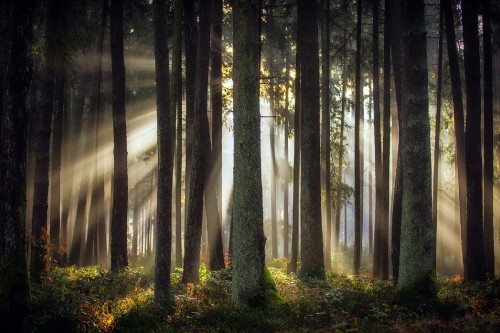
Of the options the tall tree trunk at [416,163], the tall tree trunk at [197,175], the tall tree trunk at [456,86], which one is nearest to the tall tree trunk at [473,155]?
the tall tree trunk at [456,86]

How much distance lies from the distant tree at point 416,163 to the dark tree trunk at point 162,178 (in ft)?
17.8

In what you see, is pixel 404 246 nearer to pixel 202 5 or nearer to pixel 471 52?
pixel 471 52

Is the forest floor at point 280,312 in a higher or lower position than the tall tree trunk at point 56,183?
lower

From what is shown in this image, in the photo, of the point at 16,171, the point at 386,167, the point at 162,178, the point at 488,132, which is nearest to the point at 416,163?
the point at 162,178

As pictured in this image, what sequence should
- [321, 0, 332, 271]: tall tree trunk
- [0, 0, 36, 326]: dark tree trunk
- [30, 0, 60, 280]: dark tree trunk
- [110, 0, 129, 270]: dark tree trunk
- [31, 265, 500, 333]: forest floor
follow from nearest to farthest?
[0, 0, 36, 326]: dark tree trunk
[31, 265, 500, 333]: forest floor
[30, 0, 60, 280]: dark tree trunk
[110, 0, 129, 270]: dark tree trunk
[321, 0, 332, 271]: tall tree trunk

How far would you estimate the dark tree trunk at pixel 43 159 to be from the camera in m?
11.0

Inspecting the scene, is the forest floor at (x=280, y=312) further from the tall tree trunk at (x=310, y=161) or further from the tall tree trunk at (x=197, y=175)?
the tall tree trunk at (x=310, y=161)

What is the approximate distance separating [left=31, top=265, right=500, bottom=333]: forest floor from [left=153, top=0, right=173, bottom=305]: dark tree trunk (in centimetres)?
60

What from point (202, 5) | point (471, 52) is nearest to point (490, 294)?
point (471, 52)

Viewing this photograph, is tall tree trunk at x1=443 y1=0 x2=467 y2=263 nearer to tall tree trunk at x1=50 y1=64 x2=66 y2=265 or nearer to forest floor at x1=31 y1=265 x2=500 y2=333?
forest floor at x1=31 y1=265 x2=500 y2=333

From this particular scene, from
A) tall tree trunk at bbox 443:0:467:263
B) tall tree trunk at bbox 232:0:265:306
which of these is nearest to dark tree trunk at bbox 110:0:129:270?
tall tree trunk at bbox 232:0:265:306

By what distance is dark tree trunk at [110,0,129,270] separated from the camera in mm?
14469

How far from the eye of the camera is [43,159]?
42.1 feet

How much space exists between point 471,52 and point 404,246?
7931 mm
